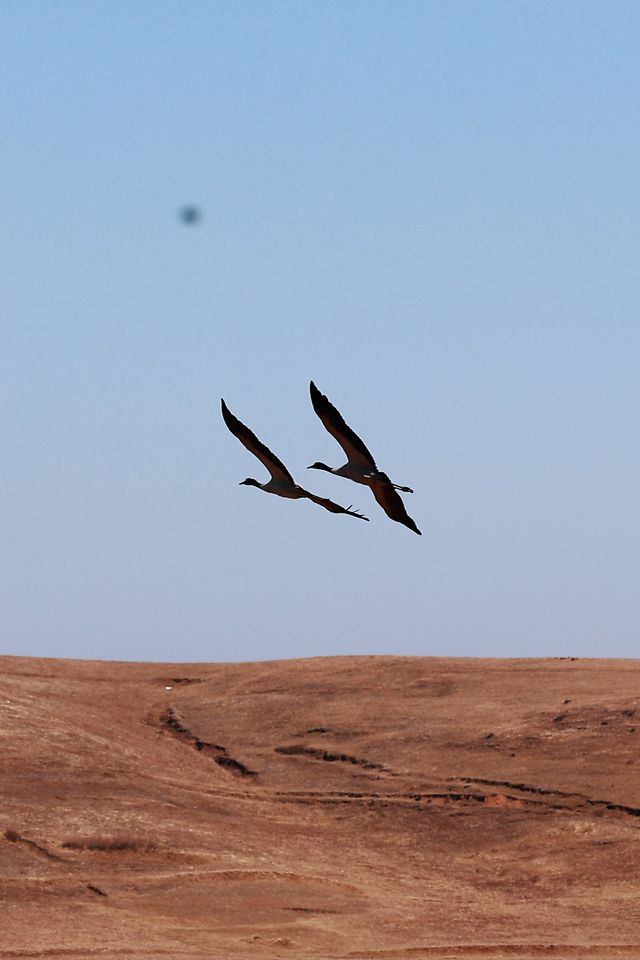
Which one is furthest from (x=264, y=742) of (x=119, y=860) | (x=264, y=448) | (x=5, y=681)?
(x=264, y=448)

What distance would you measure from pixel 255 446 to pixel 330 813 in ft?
83.4

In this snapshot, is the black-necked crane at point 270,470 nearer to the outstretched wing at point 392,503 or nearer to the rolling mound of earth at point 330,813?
the outstretched wing at point 392,503

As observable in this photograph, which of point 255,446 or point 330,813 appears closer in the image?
point 255,446

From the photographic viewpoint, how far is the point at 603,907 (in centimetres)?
3909

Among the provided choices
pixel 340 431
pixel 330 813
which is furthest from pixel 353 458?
pixel 330 813

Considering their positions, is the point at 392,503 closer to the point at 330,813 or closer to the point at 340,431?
the point at 340,431

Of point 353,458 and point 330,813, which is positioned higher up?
point 353,458

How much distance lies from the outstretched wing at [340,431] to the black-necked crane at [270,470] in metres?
0.79

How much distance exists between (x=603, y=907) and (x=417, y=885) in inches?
185

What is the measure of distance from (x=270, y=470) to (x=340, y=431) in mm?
1759

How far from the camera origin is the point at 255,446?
23.3 meters

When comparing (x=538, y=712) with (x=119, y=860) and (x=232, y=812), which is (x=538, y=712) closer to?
(x=232, y=812)

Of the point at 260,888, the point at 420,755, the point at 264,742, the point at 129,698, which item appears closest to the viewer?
the point at 260,888

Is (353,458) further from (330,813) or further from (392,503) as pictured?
(330,813)
